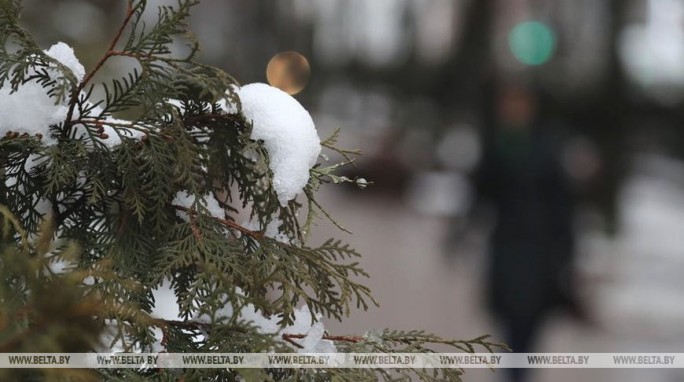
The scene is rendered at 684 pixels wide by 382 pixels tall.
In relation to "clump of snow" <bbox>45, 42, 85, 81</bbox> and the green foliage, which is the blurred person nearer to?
the green foliage

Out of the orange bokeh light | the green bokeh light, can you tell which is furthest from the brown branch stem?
the green bokeh light

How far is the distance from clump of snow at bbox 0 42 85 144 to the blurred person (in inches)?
185

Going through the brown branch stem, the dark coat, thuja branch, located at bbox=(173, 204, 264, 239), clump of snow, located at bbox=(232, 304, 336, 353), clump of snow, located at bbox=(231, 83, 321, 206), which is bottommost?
clump of snow, located at bbox=(232, 304, 336, 353)

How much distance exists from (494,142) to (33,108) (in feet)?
18.7

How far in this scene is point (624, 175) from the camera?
1205 cm

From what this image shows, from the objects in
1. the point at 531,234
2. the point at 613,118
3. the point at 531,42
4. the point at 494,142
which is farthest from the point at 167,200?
the point at 531,42

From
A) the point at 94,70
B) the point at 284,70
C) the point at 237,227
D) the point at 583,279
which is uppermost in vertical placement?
the point at 583,279

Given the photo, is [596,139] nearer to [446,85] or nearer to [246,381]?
[446,85]

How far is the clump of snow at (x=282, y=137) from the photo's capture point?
139 cm

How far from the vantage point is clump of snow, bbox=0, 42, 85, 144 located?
1.40 m

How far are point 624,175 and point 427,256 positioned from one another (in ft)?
9.91

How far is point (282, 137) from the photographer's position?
55.2 inches

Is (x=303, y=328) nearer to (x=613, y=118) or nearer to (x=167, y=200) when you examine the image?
(x=167, y=200)

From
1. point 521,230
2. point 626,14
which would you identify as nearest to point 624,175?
point 626,14
